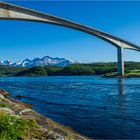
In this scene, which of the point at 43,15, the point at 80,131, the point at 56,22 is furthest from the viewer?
the point at 56,22

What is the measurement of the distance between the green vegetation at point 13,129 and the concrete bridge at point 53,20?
4146 centimetres

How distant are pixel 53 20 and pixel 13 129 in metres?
55.9

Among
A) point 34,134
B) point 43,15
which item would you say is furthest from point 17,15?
point 34,134

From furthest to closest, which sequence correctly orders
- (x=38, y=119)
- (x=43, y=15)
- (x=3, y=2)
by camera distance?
(x=43, y=15), (x=3, y=2), (x=38, y=119)

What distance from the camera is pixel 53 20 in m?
64.1

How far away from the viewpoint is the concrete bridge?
167ft

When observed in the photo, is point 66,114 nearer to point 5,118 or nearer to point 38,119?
point 38,119

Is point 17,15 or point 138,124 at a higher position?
point 17,15

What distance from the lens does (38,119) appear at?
13.4 m

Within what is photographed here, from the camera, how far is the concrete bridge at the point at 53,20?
50.8 meters

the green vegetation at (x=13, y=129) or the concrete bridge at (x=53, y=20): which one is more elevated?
the concrete bridge at (x=53, y=20)

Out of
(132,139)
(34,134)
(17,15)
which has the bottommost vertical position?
(132,139)

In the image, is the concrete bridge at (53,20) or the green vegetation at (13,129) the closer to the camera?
the green vegetation at (13,129)

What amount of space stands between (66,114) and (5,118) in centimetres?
1240
